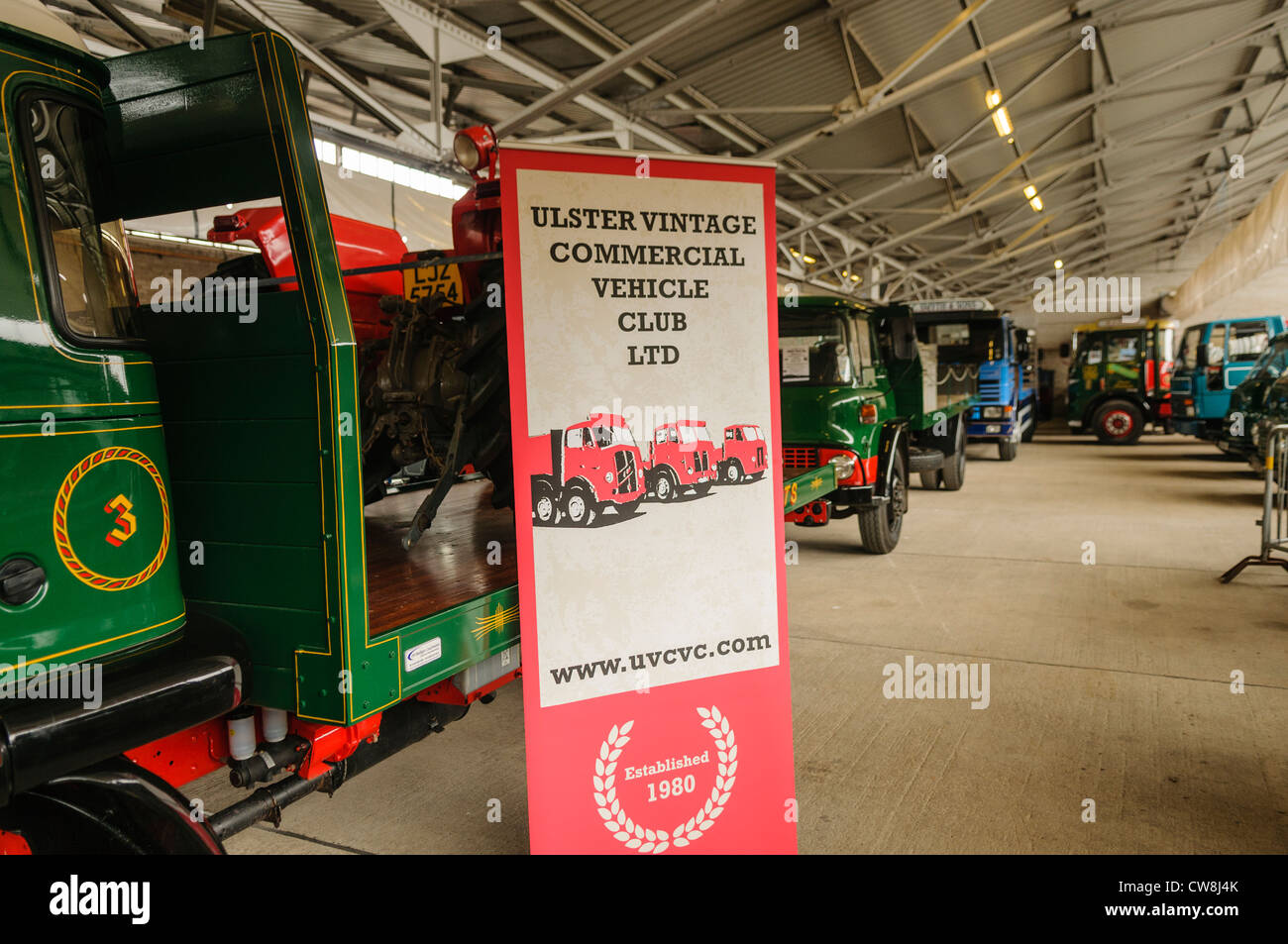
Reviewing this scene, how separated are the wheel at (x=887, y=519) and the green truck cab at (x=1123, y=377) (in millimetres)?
11032

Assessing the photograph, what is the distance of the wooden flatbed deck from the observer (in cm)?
268

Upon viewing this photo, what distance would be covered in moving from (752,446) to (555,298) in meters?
0.79

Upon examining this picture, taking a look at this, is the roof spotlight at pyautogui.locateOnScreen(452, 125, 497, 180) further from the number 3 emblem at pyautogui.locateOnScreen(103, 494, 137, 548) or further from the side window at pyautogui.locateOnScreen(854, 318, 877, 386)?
the side window at pyautogui.locateOnScreen(854, 318, 877, 386)

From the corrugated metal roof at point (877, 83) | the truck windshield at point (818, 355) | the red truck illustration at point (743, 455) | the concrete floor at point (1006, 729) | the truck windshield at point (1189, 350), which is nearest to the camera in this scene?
the red truck illustration at point (743, 455)

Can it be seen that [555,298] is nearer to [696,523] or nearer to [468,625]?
[696,523]

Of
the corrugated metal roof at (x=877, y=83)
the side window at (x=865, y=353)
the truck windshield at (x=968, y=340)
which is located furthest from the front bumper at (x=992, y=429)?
the side window at (x=865, y=353)

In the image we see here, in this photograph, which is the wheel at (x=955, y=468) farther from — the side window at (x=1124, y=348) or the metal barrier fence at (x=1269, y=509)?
the side window at (x=1124, y=348)

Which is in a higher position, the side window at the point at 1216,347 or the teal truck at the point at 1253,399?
the side window at the point at 1216,347

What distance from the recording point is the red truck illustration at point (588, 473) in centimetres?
248

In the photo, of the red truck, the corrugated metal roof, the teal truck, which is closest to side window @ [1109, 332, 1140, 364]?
the corrugated metal roof

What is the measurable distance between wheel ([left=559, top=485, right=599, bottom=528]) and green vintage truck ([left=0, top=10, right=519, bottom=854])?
44 cm

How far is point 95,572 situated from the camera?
193 centimetres

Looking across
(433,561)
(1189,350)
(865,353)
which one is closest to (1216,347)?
(1189,350)

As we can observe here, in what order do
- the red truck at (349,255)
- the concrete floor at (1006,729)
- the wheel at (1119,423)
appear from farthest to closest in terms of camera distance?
the wheel at (1119,423) < the red truck at (349,255) < the concrete floor at (1006,729)
